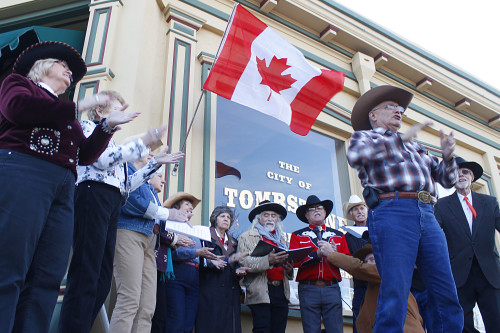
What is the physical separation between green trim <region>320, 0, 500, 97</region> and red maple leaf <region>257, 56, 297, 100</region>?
8.68 feet

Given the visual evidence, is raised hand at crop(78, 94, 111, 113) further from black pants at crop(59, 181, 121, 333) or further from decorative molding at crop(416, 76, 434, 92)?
decorative molding at crop(416, 76, 434, 92)

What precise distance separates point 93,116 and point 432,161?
2362 mm

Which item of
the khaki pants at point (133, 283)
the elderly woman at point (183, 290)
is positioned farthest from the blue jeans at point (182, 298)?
the khaki pants at point (133, 283)

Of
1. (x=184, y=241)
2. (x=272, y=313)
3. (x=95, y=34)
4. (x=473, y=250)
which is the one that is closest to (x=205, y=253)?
(x=184, y=241)

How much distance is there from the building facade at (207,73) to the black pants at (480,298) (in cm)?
193

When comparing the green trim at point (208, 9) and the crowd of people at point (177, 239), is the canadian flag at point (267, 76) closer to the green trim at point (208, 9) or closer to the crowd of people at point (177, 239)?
the green trim at point (208, 9)

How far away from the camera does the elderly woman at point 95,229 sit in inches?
93.8

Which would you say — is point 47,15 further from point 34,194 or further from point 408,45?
point 408,45

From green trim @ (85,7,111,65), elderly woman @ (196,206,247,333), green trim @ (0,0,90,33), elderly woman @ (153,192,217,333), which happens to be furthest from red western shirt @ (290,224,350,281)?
green trim @ (0,0,90,33)

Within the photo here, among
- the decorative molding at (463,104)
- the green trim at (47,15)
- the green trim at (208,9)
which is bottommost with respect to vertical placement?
the green trim at (47,15)

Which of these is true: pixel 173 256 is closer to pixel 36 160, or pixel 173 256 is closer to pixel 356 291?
pixel 356 291

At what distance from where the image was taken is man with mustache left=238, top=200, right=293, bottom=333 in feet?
14.1

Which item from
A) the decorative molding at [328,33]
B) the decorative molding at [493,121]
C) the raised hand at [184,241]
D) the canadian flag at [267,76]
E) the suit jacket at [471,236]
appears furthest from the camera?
the decorative molding at [493,121]

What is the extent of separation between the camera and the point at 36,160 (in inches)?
81.8
